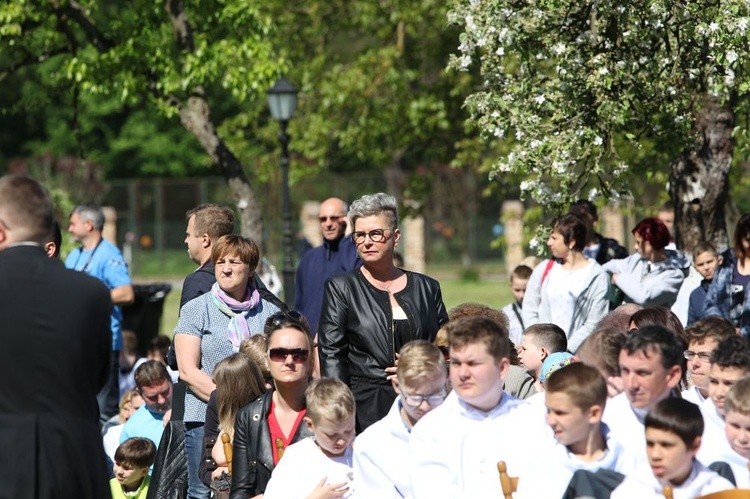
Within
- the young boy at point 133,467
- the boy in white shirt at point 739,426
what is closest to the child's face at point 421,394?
the boy in white shirt at point 739,426

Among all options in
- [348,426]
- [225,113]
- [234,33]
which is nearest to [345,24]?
[234,33]

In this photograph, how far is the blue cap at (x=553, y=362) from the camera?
273 inches

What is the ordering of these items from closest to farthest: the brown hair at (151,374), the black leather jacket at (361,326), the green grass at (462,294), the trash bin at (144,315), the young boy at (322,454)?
the young boy at (322,454) < the black leather jacket at (361,326) < the brown hair at (151,374) < the trash bin at (144,315) < the green grass at (462,294)

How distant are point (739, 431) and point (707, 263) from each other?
14.2 feet

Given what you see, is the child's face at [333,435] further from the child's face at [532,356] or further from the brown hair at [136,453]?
the brown hair at [136,453]

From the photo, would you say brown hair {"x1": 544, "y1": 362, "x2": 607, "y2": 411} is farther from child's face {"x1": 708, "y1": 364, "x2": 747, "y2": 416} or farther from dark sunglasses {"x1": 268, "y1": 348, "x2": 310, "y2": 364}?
dark sunglasses {"x1": 268, "y1": 348, "x2": 310, "y2": 364}

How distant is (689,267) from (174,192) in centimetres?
3341

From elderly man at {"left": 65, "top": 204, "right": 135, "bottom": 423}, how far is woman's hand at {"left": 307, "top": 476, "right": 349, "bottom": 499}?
17.0 ft

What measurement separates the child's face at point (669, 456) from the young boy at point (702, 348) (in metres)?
1.57

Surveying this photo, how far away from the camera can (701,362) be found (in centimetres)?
654

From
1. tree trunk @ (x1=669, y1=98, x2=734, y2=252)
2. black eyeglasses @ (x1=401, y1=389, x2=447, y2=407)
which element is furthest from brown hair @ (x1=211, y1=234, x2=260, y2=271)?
tree trunk @ (x1=669, y1=98, x2=734, y2=252)

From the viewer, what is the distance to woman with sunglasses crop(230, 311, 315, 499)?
6.32 m

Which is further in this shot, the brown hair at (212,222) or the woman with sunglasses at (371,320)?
the brown hair at (212,222)

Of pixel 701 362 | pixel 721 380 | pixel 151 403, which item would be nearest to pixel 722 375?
pixel 721 380
